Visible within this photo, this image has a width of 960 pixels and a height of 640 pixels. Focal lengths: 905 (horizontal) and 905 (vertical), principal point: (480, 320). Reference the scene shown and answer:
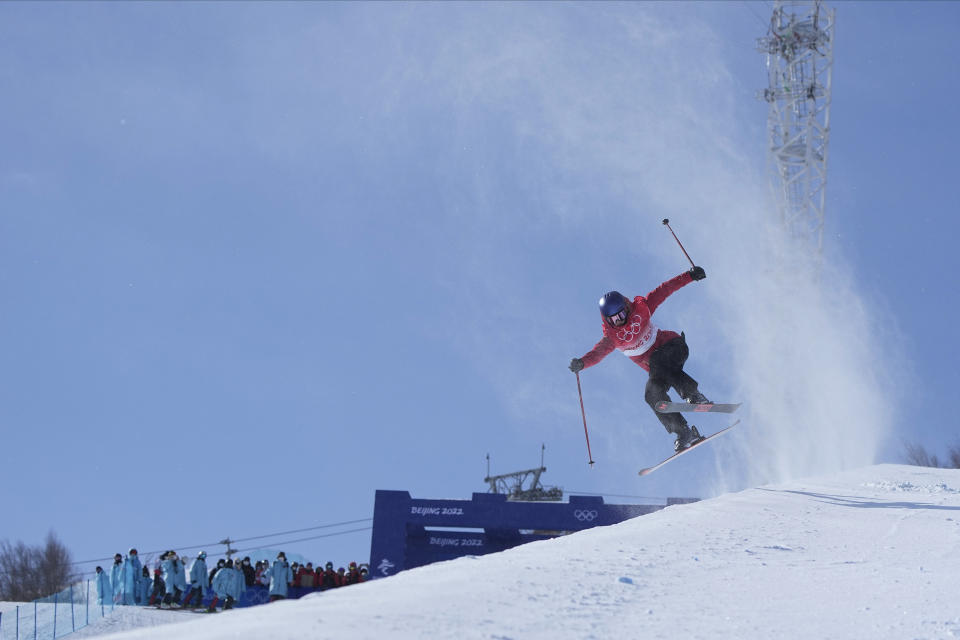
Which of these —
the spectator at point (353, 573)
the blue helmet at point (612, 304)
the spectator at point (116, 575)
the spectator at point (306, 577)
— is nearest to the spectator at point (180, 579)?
the spectator at point (116, 575)

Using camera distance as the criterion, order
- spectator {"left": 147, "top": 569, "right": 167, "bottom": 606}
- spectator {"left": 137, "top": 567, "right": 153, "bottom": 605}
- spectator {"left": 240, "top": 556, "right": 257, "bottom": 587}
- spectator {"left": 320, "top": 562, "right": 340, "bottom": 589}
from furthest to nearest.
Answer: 1. spectator {"left": 320, "top": 562, "right": 340, "bottom": 589}
2. spectator {"left": 240, "top": 556, "right": 257, "bottom": 587}
3. spectator {"left": 147, "top": 569, "right": 167, "bottom": 606}
4. spectator {"left": 137, "top": 567, "right": 153, "bottom": 605}

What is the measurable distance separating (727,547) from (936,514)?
9.17 ft

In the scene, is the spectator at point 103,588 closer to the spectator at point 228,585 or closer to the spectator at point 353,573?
the spectator at point 228,585

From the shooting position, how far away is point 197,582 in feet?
44.3

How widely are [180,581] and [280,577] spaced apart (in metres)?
1.48

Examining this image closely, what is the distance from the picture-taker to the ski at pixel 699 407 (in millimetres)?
10062

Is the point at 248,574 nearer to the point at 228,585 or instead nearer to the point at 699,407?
the point at 228,585

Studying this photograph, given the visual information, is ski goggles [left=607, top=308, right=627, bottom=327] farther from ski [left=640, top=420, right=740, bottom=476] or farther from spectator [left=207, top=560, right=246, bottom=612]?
spectator [left=207, top=560, right=246, bottom=612]

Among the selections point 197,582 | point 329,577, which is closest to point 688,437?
point 329,577

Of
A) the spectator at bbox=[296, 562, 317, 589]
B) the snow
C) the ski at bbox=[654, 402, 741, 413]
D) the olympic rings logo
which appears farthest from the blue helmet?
the spectator at bbox=[296, 562, 317, 589]

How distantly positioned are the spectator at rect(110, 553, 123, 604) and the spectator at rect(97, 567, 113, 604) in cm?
8

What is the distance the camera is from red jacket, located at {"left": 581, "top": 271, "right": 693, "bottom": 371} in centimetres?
1004

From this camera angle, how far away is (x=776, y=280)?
2944cm

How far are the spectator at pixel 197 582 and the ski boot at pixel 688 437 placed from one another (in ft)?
24.5
